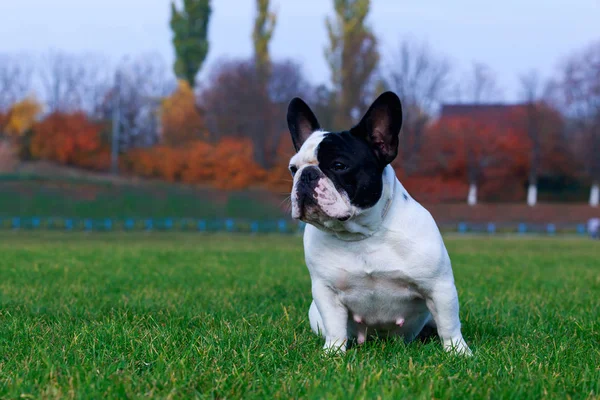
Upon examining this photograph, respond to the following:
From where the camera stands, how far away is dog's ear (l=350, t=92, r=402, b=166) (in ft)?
13.1

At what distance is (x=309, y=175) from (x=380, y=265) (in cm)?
65

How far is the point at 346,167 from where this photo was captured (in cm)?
388

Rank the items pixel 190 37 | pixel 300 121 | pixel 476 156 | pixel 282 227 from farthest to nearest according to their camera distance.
→ pixel 190 37
pixel 476 156
pixel 282 227
pixel 300 121

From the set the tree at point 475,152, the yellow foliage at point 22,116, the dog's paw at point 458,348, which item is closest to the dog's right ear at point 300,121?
the dog's paw at point 458,348

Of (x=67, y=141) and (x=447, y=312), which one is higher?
(x=67, y=141)

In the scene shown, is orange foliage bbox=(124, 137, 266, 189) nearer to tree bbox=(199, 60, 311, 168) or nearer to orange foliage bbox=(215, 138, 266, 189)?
orange foliage bbox=(215, 138, 266, 189)

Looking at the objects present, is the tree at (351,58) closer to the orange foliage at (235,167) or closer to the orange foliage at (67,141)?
the orange foliage at (235,167)

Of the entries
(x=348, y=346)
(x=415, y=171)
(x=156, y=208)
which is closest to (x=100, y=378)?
(x=348, y=346)

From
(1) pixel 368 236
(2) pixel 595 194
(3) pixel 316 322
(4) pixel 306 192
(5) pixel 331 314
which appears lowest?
(2) pixel 595 194

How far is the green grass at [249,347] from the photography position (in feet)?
9.45

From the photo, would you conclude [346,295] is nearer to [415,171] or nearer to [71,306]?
[71,306]

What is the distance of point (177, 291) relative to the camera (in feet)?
23.1

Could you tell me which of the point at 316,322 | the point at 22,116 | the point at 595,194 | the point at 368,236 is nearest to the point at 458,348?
the point at 368,236

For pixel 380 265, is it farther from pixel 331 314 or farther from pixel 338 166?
pixel 338 166
